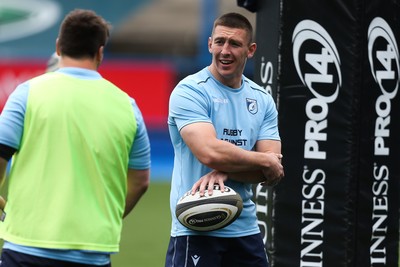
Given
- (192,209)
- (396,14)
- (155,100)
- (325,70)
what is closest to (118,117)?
(192,209)

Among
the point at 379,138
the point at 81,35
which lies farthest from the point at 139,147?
the point at 379,138

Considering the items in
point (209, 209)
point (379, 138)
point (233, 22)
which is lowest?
point (209, 209)

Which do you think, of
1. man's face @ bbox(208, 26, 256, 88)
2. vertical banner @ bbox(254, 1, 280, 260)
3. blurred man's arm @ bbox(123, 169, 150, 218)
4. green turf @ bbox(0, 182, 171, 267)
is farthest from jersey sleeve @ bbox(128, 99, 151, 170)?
green turf @ bbox(0, 182, 171, 267)

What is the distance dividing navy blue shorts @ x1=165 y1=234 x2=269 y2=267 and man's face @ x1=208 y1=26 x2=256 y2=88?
0.91m

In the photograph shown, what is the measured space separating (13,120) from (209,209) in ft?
4.51

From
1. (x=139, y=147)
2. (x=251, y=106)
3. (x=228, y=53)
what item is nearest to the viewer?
(x=139, y=147)

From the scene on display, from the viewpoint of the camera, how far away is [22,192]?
4719mm

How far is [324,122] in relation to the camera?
23.7 ft

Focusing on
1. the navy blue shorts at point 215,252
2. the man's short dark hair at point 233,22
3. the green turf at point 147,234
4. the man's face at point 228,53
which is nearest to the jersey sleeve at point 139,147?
the navy blue shorts at point 215,252

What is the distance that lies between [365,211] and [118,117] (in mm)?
3032

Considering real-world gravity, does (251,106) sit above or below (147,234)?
above

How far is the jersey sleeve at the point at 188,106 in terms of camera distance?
5.69m

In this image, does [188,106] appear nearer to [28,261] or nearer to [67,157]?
[67,157]

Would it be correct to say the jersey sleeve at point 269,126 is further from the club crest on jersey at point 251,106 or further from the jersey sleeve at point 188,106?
the jersey sleeve at point 188,106
